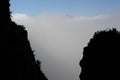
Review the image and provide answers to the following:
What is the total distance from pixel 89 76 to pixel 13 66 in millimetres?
11063

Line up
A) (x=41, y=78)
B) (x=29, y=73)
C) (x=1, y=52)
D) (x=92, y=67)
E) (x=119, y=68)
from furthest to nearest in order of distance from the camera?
(x=41, y=78), (x=29, y=73), (x=92, y=67), (x=119, y=68), (x=1, y=52)

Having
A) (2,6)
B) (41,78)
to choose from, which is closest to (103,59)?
(2,6)

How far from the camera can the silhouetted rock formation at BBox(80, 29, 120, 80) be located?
141 ft

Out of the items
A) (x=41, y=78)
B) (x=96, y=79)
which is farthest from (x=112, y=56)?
(x=41, y=78)

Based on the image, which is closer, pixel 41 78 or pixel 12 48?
pixel 12 48

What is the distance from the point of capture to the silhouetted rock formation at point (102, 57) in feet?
141

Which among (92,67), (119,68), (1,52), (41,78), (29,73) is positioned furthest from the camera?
(41,78)

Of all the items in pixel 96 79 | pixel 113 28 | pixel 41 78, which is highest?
pixel 41 78

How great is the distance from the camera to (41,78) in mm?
83625

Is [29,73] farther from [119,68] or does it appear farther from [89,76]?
[119,68]

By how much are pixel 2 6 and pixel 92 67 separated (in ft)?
49.1

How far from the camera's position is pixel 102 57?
4416 cm

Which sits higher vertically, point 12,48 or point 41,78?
point 41,78

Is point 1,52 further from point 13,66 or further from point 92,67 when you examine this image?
point 92,67
